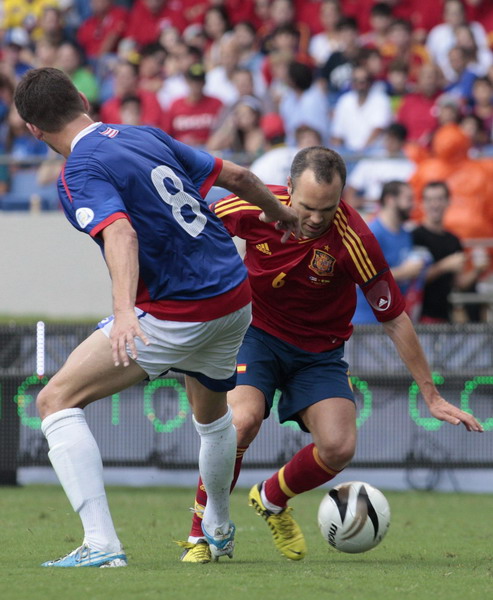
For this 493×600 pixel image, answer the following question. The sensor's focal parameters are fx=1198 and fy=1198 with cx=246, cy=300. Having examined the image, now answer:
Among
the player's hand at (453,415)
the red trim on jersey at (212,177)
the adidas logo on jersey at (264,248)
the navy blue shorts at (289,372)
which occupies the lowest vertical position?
the player's hand at (453,415)

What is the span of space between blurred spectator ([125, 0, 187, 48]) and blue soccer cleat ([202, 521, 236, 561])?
566 inches

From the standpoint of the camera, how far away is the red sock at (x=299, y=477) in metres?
6.79

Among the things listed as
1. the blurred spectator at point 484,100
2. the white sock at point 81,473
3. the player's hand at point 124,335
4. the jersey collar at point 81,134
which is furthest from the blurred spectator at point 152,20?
the player's hand at point 124,335

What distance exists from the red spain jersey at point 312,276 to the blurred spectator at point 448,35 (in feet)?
31.6

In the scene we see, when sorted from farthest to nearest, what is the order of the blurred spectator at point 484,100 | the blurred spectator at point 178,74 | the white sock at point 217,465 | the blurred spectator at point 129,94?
the blurred spectator at point 178,74
the blurred spectator at point 129,94
the blurred spectator at point 484,100
the white sock at point 217,465

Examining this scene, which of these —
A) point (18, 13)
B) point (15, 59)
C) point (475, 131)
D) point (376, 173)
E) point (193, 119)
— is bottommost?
point (376, 173)

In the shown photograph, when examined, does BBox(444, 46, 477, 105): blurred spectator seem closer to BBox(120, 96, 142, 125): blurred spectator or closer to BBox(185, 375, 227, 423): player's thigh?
BBox(120, 96, 142, 125): blurred spectator

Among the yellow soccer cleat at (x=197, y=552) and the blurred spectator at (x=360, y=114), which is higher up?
the blurred spectator at (x=360, y=114)

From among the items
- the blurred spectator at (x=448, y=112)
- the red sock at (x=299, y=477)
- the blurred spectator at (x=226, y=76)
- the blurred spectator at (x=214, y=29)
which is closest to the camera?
the red sock at (x=299, y=477)

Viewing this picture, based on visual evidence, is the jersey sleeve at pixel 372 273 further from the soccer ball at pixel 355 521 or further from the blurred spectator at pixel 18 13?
the blurred spectator at pixel 18 13

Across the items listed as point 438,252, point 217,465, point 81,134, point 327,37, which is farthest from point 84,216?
point 327,37

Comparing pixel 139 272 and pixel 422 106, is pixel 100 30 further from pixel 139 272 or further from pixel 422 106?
pixel 139 272

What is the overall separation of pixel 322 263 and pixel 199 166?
3.85 ft

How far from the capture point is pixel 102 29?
19891mm
